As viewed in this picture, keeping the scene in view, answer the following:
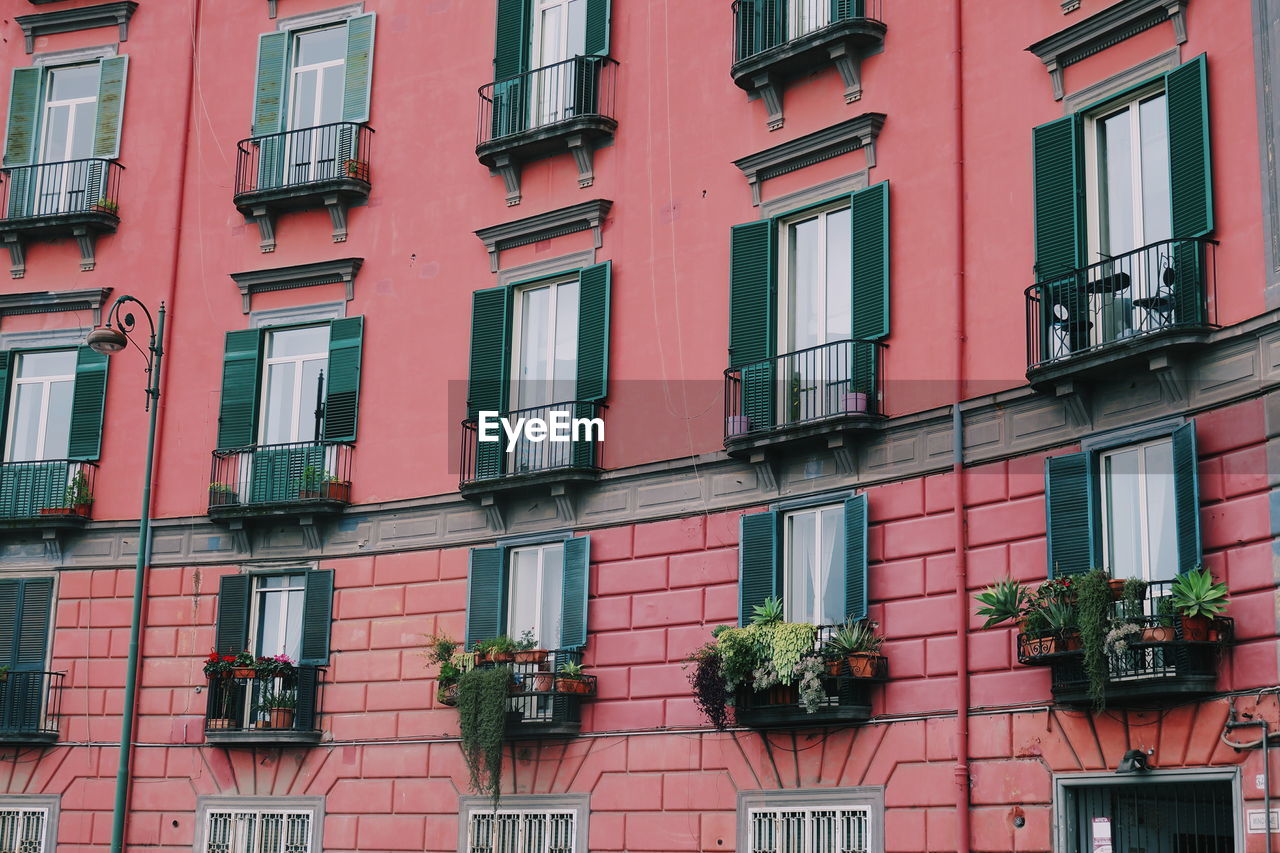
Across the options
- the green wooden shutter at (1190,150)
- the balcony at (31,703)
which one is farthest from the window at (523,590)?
the green wooden shutter at (1190,150)

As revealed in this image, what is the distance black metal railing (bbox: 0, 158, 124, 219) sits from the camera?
31.7 m

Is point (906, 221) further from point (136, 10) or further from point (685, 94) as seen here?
point (136, 10)

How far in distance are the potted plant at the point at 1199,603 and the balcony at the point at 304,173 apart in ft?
52.8

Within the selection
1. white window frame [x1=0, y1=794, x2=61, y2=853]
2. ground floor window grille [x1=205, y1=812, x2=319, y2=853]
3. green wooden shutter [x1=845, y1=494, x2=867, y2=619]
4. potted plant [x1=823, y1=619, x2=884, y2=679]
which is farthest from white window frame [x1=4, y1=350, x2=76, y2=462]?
potted plant [x1=823, y1=619, x2=884, y2=679]

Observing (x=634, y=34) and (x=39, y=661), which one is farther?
(x=39, y=661)

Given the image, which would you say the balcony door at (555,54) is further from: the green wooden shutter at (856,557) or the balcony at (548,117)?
the green wooden shutter at (856,557)

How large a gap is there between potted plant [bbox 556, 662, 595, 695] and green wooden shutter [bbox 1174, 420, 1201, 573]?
29.8 ft

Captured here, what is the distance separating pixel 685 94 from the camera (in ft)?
86.1

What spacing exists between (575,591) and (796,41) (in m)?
8.33

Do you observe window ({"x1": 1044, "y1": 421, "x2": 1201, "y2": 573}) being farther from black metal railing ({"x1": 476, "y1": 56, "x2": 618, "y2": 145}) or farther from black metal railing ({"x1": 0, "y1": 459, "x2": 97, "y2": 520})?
black metal railing ({"x1": 0, "y1": 459, "x2": 97, "y2": 520})

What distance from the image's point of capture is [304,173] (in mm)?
30062

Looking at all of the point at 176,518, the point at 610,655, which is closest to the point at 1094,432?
the point at 610,655

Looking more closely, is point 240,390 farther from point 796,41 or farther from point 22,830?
point 796,41

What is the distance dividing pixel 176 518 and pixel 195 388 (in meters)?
2.25
